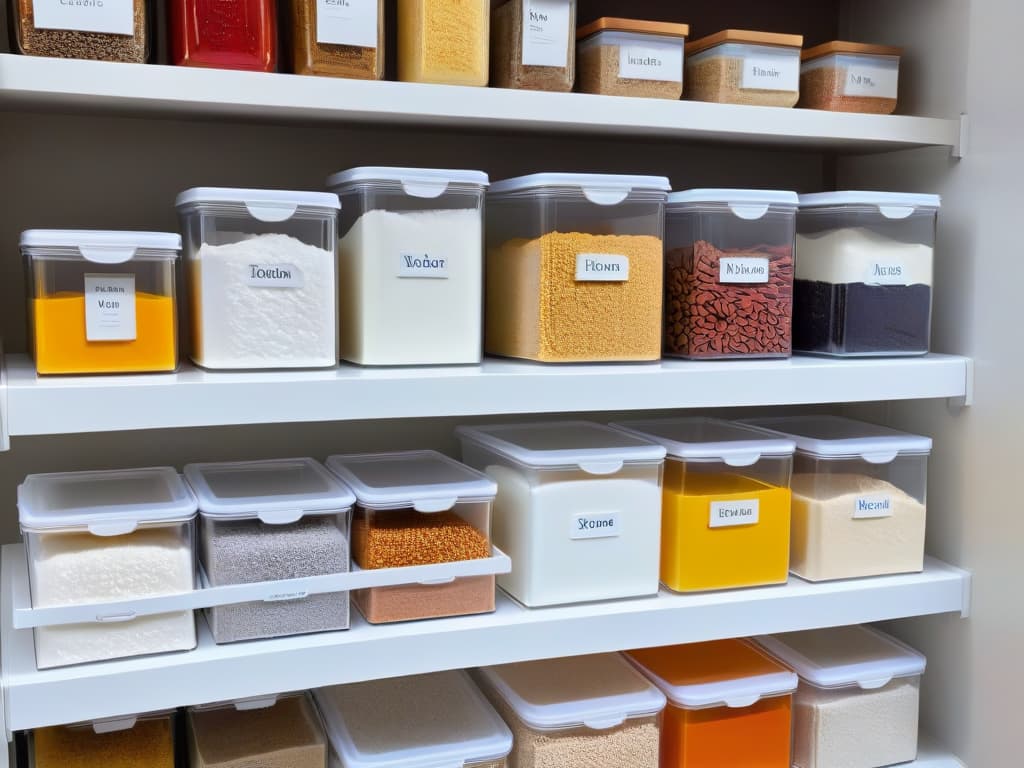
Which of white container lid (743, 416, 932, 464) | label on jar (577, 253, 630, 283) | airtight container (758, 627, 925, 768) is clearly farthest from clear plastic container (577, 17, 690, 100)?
airtight container (758, 627, 925, 768)

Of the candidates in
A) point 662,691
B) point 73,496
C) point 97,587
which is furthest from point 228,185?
point 662,691

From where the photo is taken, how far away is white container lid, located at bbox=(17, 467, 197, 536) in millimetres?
1291

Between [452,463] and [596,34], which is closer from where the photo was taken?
[596,34]

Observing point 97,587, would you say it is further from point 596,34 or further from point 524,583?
point 596,34

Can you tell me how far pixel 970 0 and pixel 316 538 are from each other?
1381mm

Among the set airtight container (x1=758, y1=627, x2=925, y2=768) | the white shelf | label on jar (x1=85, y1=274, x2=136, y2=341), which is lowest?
airtight container (x1=758, y1=627, x2=925, y2=768)

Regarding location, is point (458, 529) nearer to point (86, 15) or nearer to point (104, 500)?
point (104, 500)

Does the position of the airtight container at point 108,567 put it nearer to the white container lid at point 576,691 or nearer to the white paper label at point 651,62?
the white container lid at point 576,691

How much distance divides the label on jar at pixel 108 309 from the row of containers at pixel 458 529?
0.75ft

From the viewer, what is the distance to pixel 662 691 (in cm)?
164

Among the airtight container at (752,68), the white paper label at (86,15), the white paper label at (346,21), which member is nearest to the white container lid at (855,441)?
the airtight container at (752,68)

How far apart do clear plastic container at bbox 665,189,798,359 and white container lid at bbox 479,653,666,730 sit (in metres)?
0.54

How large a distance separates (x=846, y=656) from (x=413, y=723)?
0.76 m

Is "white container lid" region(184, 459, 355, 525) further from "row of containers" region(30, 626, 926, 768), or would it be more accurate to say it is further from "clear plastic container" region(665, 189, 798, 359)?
"clear plastic container" region(665, 189, 798, 359)
